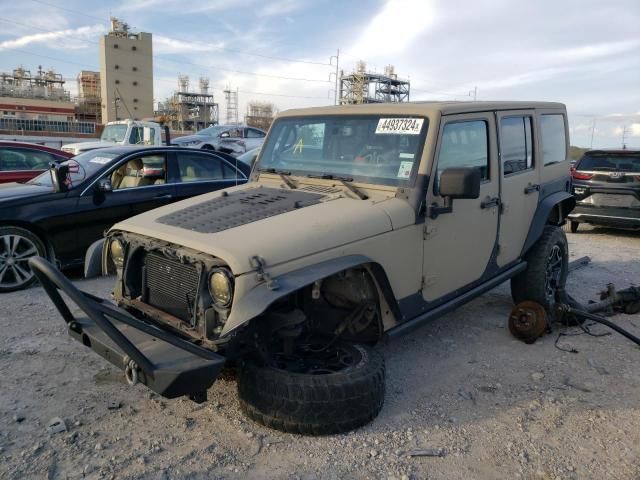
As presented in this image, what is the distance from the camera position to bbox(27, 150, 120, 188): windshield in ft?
20.2

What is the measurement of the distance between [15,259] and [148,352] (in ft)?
12.1

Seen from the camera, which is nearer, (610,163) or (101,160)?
(101,160)

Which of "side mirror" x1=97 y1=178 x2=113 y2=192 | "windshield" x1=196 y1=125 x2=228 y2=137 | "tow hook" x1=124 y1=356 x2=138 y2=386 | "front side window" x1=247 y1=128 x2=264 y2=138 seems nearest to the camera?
"tow hook" x1=124 y1=356 x2=138 y2=386

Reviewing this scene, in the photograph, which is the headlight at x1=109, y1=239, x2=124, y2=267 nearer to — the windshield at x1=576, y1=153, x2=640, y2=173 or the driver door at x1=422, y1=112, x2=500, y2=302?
the driver door at x1=422, y1=112, x2=500, y2=302

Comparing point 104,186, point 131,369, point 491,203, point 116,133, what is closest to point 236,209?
point 131,369

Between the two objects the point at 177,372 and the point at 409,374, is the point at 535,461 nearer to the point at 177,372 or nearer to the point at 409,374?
the point at 409,374

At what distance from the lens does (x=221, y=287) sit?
2789 millimetres

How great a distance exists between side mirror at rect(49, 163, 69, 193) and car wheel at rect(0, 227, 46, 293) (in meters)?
0.57

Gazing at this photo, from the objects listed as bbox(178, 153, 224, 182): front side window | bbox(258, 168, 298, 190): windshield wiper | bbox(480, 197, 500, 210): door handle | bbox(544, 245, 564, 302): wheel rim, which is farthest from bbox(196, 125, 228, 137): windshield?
bbox(480, 197, 500, 210): door handle

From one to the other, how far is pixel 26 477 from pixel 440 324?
3.54 meters

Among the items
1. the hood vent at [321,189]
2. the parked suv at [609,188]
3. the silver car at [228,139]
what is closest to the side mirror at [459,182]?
the hood vent at [321,189]

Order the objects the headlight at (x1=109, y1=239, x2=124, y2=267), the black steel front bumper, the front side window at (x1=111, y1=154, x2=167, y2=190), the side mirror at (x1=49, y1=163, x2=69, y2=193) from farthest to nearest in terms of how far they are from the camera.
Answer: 1. the front side window at (x1=111, y1=154, x2=167, y2=190)
2. the side mirror at (x1=49, y1=163, x2=69, y2=193)
3. the headlight at (x1=109, y1=239, x2=124, y2=267)
4. the black steel front bumper

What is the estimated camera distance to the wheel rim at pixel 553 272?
517 cm

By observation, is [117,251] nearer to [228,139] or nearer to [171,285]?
[171,285]
